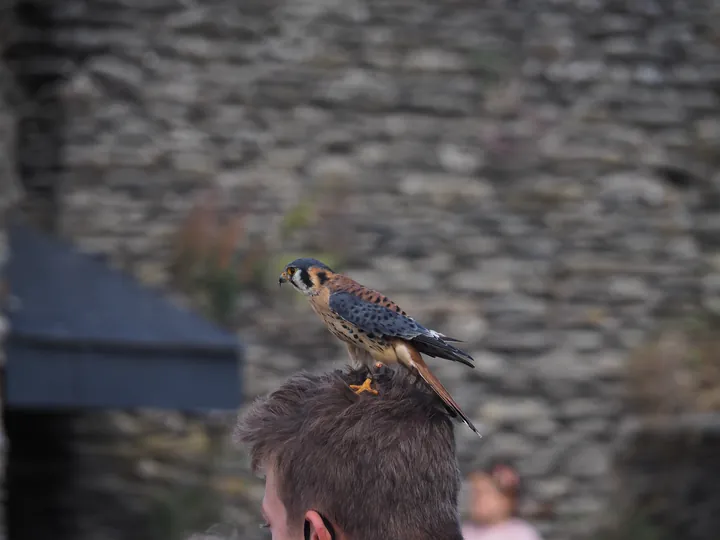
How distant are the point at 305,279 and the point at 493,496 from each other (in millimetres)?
2368

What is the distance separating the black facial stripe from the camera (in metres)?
1.90

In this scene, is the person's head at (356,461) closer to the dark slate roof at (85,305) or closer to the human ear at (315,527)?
the human ear at (315,527)

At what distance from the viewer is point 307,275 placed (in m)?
1.90

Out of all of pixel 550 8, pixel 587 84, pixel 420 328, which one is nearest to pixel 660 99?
pixel 587 84

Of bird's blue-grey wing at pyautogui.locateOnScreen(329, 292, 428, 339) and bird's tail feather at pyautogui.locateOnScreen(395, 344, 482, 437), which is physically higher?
bird's blue-grey wing at pyautogui.locateOnScreen(329, 292, 428, 339)

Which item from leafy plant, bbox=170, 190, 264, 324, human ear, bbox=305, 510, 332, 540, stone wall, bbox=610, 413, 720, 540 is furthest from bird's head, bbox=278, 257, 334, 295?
stone wall, bbox=610, 413, 720, 540

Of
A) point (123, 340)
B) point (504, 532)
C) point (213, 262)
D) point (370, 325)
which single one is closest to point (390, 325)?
point (370, 325)

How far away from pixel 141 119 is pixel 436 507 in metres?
4.18

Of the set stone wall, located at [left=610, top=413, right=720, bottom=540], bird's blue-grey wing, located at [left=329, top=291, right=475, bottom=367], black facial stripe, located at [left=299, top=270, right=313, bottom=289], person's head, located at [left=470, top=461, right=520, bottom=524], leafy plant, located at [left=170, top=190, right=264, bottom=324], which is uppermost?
leafy plant, located at [left=170, top=190, right=264, bottom=324]

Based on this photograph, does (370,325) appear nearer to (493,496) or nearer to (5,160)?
(493,496)

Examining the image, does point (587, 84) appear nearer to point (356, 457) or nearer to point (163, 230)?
point (163, 230)

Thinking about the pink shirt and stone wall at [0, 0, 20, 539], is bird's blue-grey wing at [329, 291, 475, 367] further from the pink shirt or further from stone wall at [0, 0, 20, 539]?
stone wall at [0, 0, 20, 539]

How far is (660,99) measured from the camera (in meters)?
5.59

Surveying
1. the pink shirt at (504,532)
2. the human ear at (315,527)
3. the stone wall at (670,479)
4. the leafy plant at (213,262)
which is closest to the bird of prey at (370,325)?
the human ear at (315,527)
